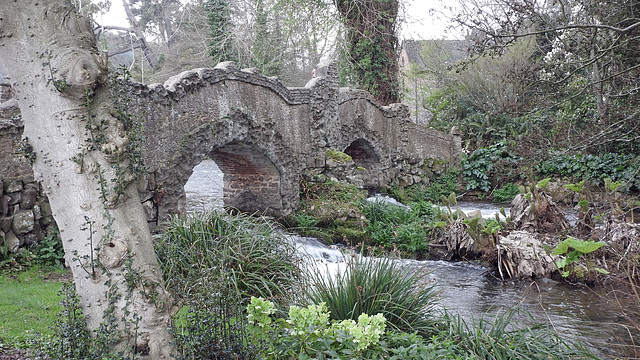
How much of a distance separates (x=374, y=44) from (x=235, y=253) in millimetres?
11818

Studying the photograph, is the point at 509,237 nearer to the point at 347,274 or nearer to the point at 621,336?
the point at 621,336

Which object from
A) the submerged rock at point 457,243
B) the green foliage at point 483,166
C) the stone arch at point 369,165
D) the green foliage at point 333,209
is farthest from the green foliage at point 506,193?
the submerged rock at point 457,243

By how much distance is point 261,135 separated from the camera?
9828mm

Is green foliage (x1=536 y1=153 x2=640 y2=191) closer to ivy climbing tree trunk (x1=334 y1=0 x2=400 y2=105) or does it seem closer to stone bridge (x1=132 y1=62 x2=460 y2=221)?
stone bridge (x1=132 y1=62 x2=460 y2=221)

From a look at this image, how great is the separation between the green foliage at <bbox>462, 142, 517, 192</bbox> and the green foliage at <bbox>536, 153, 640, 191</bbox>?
1.37 metres

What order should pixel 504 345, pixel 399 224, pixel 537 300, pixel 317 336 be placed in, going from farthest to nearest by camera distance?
1. pixel 399 224
2. pixel 537 300
3. pixel 504 345
4. pixel 317 336

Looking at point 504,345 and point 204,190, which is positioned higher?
point 204,190

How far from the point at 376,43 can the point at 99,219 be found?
13.8 m

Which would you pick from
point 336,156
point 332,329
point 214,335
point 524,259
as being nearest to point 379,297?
point 332,329

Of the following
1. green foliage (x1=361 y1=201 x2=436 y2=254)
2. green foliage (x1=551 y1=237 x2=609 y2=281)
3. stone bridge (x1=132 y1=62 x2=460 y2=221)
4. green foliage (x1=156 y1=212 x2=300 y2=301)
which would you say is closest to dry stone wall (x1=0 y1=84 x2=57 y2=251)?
stone bridge (x1=132 y1=62 x2=460 y2=221)

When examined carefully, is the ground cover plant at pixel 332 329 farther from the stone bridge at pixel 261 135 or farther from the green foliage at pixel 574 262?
the stone bridge at pixel 261 135

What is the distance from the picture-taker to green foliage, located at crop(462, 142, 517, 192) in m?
16.3

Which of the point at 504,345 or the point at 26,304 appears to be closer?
the point at 504,345

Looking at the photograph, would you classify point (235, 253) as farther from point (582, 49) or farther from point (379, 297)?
point (582, 49)
